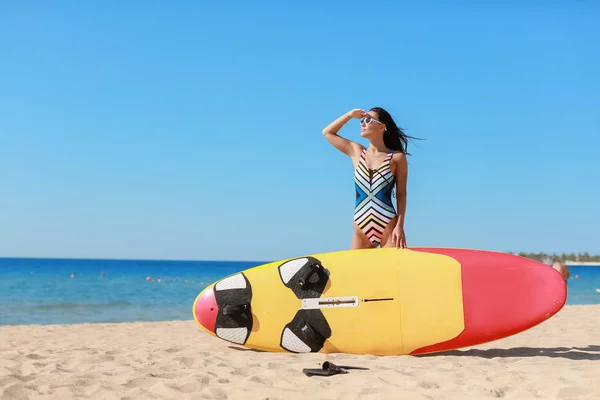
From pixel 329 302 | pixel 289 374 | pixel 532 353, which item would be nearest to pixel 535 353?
pixel 532 353

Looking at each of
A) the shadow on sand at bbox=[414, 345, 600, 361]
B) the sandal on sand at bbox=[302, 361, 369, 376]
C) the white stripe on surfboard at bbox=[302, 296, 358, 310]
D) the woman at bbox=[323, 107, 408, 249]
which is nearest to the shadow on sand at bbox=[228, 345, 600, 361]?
the shadow on sand at bbox=[414, 345, 600, 361]

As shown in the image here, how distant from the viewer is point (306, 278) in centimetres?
415

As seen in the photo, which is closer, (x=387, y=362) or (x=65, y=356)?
(x=387, y=362)

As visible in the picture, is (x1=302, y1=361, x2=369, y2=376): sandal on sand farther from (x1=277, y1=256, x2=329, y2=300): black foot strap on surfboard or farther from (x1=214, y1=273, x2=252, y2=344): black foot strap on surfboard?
(x1=214, y1=273, x2=252, y2=344): black foot strap on surfboard

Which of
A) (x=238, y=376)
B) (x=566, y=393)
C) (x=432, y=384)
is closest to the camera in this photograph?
A: (x=566, y=393)

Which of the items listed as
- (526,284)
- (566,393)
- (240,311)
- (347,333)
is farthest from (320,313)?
(566,393)

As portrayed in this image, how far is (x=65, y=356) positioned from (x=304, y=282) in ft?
5.89

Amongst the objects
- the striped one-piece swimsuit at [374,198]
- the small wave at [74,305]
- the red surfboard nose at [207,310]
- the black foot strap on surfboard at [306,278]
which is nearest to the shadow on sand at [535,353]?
the black foot strap on surfboard at [306,278]

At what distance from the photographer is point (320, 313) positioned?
411 cm

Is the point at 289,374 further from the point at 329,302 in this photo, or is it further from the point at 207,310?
the point at 207,310

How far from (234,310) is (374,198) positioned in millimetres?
1342

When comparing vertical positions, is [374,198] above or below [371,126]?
below

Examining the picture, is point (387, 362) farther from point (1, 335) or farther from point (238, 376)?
point (1, 335)

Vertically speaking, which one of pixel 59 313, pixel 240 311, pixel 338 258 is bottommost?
pixel 59 313
